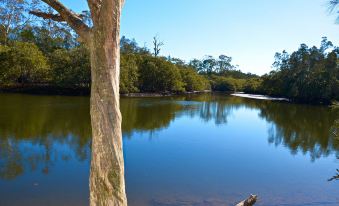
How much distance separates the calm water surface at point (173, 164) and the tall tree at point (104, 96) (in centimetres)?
338

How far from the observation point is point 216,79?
8131 cm

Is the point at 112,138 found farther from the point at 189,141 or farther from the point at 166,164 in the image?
the point at 189,141

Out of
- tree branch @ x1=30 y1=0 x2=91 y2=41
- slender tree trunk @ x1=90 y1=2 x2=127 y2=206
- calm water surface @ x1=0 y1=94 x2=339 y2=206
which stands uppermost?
tree branch @ x1=30 y1=0 x2=91 y2=41

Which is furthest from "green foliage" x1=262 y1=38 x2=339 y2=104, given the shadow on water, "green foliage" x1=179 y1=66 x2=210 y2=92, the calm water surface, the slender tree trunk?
the slender tree trunk

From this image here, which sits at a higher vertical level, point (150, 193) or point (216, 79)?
point (216, 79)

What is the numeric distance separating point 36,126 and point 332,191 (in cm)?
1187

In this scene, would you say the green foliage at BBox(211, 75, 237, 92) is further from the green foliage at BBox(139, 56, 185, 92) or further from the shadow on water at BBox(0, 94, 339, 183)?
the shadow on water at BBox(0, 94, 339, 183)

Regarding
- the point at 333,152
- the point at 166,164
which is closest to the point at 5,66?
the point at 166,164

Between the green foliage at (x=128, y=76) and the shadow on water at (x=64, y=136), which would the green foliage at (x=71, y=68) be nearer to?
the green foliage at (x=128, y=76)

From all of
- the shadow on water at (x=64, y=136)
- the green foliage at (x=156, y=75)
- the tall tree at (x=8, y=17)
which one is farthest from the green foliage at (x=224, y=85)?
the tall tree at (x=8, y=17)

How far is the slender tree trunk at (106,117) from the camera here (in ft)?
8.66

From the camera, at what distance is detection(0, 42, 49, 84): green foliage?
112 feet

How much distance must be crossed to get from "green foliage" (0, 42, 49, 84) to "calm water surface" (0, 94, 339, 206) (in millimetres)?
19786

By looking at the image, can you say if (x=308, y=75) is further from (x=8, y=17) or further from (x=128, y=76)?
(x=8, y=17)
